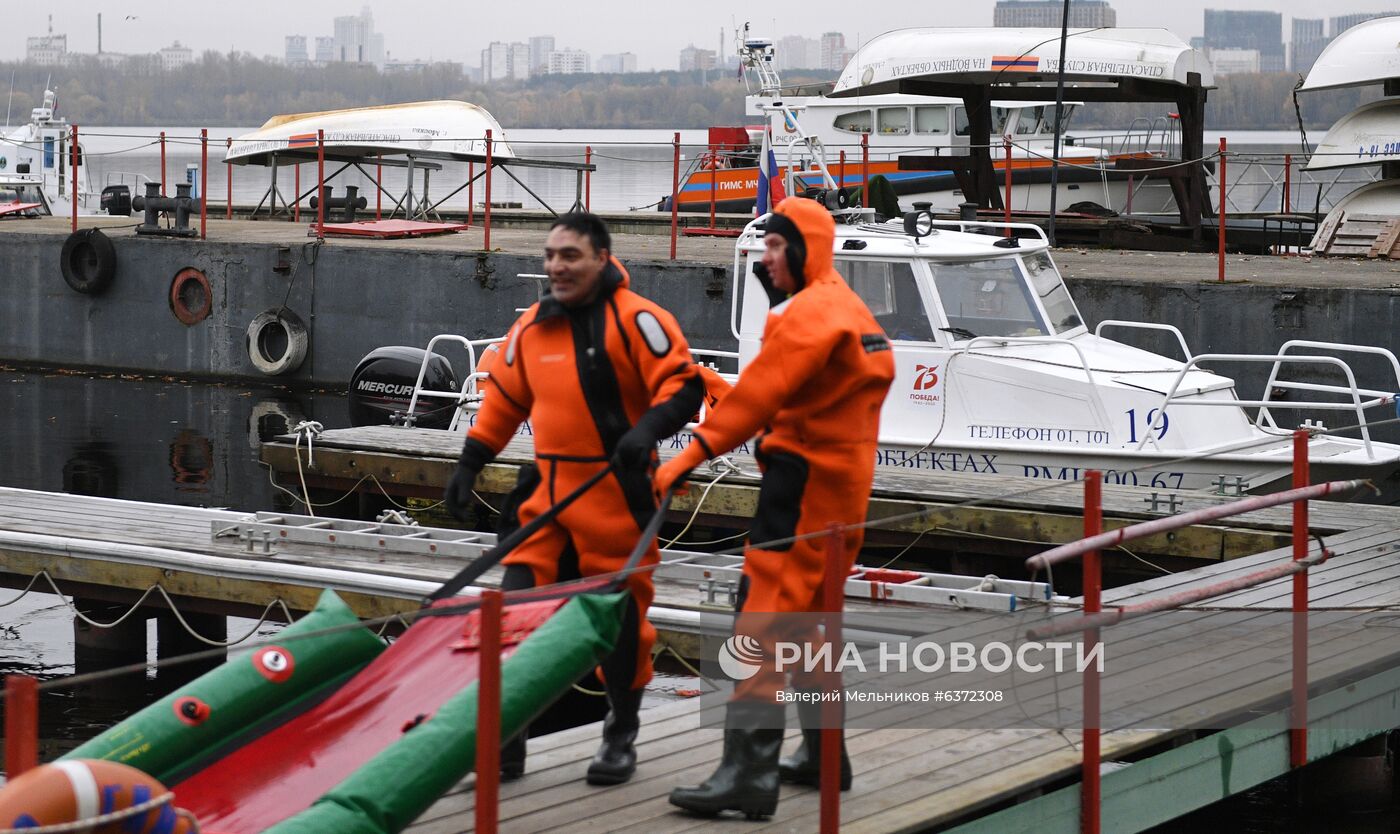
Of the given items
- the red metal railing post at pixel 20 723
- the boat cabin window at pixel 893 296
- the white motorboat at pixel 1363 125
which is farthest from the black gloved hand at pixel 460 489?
the white motorboat at pixel 1363 125

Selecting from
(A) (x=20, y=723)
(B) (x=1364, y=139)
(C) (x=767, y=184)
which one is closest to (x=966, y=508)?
(C) (x=767, y=184)

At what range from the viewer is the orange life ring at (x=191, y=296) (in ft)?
76.2

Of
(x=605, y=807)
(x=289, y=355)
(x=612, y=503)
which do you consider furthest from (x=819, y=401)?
(x=289, y=355)

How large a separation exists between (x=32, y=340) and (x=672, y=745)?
21.1m

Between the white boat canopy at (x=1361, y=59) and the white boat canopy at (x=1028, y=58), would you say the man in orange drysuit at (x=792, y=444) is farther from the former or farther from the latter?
the white boat canopy at (x=1028, y=58)

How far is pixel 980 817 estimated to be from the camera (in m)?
5.46

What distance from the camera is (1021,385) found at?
1124 centimetres

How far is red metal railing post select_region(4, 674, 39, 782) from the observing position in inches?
135

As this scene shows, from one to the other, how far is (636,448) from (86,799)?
1858 mm

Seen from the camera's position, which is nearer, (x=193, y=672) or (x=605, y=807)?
(x=605, y=807)

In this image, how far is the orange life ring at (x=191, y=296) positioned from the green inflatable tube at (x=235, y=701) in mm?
18910

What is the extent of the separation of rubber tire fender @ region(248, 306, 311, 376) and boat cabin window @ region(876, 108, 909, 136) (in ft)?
40.7

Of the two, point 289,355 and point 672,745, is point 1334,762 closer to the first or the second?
point 672,745

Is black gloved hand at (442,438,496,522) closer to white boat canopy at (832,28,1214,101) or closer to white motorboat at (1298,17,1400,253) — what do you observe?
white motorboat at (1298,17,1400,253)
